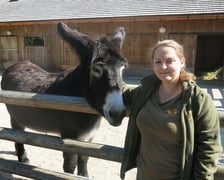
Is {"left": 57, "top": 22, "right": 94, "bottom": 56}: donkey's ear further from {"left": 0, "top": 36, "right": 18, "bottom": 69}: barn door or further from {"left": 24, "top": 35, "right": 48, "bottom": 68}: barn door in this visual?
{"left": 0, "top": 36, "right": 18, "bottom": 69}: barn door

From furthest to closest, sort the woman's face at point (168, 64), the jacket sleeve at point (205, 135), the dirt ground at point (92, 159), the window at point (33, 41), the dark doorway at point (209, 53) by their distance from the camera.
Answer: the dark doorway at point (209, 53)
the window at point (33, 41)
the dirt ground at point (92, 159)
the woman's face at point (168, 64)
the jacket sleeve at point (205, 135)

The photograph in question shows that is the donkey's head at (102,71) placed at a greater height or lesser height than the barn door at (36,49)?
greater

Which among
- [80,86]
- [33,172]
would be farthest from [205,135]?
[33,172]

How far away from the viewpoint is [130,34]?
487 inches

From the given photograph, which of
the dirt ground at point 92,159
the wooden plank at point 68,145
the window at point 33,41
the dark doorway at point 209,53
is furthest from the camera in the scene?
the dark doorway at point 209,53

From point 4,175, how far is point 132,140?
104 inches

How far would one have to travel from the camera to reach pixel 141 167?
1.66m

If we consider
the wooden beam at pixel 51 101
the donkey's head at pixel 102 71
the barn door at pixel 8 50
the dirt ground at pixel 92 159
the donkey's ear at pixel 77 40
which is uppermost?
the donkey's ear at pixel 77 40

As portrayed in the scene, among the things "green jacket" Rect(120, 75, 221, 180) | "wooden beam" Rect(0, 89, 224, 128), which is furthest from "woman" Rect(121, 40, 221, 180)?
"wooden beam" Rect(0, 89, 224, 128)

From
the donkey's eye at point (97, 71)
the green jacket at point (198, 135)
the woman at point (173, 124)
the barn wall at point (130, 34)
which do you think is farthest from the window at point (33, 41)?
the green jacket at point (198, 135)

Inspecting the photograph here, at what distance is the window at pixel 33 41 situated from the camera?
1484 cm

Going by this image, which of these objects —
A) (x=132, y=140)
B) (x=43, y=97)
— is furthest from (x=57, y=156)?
(x=132, y=140)

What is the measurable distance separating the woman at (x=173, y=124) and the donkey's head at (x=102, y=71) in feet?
0.84

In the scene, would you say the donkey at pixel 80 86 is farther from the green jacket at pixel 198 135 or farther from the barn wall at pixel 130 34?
the barn wall at pixel 130 34
